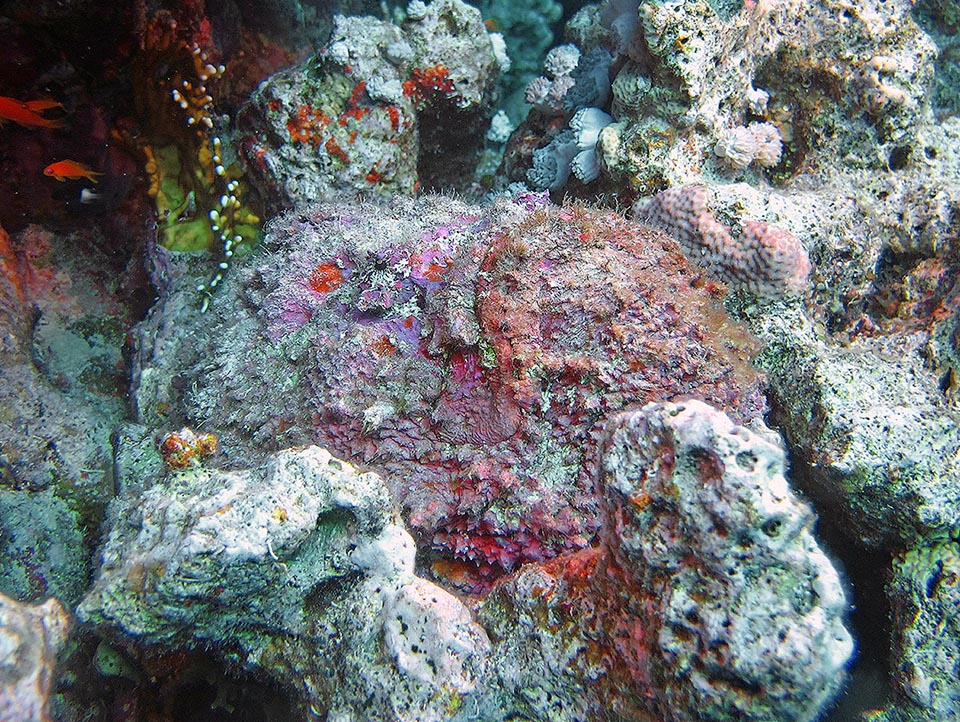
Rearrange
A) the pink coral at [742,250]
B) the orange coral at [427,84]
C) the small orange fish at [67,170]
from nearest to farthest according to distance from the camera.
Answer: the pink coral at [742,250] → the small orange fish at [67,170] → the orange coral at [427,84]

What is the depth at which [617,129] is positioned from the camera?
319cm

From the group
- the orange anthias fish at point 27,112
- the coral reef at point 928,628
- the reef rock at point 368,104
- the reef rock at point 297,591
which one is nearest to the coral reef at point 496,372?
the reef rock at point 297,591

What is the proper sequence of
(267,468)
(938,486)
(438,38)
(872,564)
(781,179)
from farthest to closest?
(438,38), (781,179), (872,564), (938,486), (267,468)

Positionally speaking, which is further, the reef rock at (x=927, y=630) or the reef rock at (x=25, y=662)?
the reef rock at (x=927, y=630)

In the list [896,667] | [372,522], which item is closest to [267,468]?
[372,522]

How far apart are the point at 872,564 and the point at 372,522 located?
2350mm

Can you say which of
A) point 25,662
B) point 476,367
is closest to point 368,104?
point 476,367

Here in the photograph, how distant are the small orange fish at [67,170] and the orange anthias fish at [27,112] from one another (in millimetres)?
201

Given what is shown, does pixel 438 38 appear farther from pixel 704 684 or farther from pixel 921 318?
pixel 704 684

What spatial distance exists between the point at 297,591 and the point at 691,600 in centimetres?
127

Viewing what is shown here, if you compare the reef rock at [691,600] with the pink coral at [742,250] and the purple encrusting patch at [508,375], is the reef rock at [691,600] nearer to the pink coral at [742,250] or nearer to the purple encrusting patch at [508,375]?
the purple encrusting patch at [508,375]

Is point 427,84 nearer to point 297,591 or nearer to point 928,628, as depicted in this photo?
point 297,591

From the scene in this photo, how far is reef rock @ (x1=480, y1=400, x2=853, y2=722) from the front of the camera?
1435 millimetres

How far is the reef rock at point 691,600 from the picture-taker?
1.43 m
